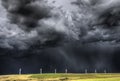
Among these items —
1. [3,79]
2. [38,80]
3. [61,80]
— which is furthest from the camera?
[3,79]

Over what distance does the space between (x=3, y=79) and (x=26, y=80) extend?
45.3ft

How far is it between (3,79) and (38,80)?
64.2 feet

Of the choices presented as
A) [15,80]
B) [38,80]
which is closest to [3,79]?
[15,80]

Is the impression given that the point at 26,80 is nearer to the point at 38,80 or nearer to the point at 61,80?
the point at 38,80

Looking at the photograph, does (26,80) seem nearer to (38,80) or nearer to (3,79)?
(38,80)

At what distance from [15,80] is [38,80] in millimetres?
11052

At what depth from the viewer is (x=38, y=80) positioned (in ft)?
355

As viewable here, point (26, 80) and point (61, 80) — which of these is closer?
point (61, 80)

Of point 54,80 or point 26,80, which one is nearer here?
point 54,80

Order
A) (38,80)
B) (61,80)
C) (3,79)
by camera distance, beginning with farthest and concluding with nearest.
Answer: (3,79), (38,80), (61,80)

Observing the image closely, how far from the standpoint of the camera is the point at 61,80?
332 ft

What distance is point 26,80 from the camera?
363ft

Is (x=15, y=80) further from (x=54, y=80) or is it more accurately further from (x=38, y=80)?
(x=54, y=80)

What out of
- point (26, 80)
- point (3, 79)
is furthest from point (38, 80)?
point (3, 79)
